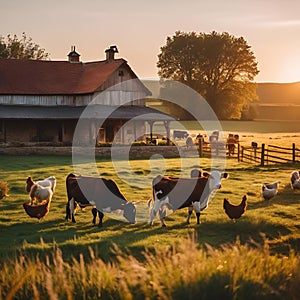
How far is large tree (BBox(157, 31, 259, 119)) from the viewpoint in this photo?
245 ft

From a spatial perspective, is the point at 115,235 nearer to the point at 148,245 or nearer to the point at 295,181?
the point at 148,245

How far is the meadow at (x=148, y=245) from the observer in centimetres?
582

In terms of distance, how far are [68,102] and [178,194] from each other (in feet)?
97.5

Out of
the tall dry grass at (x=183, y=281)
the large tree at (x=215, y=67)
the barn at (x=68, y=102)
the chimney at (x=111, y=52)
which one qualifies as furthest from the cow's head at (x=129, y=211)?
the large tree at (x=215, y=67)

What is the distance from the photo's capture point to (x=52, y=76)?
43.8 m

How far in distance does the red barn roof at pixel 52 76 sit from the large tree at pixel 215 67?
3186 cm

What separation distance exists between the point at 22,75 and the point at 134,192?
89.9 ft

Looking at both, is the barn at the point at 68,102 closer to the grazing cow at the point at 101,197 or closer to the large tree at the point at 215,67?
the grazing cow at the point at 101,197

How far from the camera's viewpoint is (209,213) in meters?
15.0

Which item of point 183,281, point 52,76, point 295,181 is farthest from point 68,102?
point 183,281

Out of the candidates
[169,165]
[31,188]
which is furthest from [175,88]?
[31,188]

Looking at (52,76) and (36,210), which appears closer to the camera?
(36,210)

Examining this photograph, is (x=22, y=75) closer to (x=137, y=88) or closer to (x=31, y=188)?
(x=137, y=88)

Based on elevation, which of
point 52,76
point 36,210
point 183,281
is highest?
point 52,76
